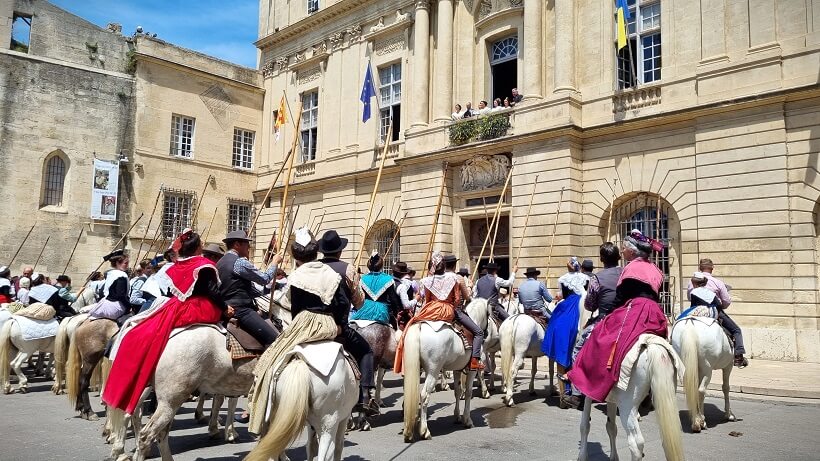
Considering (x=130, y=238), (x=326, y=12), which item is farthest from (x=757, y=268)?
(x=130, y=238)

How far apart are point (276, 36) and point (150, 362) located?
2549 centimetres

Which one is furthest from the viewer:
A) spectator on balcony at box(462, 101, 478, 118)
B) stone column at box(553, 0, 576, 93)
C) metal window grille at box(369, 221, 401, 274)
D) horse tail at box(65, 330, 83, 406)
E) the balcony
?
metal window grille at box(369, 221, 401, 274)

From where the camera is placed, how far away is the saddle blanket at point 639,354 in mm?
5512

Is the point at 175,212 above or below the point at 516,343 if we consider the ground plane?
above

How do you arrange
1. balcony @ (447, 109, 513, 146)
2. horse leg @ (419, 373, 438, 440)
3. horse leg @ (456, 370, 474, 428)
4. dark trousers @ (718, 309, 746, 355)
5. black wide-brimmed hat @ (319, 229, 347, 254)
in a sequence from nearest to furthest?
black wide-brimmed hat @ (319, 229, 347, 254)
horse leg @ (419, 373, 438, 440)
horse leg @ (456, 370, 474, 428)
dark trousers @ (718, 309, 746, 355)
balcony @ (447, 109, 513, 146)

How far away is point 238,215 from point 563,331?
21617mm

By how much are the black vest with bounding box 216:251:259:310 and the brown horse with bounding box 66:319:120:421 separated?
3.21 metres

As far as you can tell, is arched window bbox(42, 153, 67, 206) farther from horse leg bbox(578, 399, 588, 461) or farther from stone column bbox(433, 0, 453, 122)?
horse leg bbox(578, 399, 588, 461)

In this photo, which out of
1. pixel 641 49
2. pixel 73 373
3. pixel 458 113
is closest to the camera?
pixel 73 373

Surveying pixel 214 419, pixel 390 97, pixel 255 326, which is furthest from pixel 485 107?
pixel 255 326

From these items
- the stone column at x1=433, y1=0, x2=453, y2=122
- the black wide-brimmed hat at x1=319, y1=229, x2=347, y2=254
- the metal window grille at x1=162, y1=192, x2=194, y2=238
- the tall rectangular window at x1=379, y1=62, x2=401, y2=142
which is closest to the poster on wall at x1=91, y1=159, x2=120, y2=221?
the metal window grille at x1=162, y1=192, x2=194, y2=238

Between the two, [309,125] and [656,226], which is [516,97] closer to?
[656,226]

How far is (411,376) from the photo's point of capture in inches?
288

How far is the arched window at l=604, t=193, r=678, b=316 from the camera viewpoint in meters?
15.9
